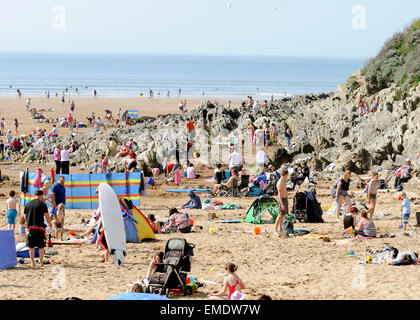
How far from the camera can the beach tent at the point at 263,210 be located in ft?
50.2

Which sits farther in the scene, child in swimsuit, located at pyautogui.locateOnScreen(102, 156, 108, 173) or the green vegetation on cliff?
the green vegetation on cliff

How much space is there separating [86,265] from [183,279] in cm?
237

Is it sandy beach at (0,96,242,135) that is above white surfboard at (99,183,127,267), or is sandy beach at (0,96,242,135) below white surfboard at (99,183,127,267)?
above

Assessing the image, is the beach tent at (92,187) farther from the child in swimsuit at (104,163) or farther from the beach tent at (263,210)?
the child in swimsuit at (104,163)

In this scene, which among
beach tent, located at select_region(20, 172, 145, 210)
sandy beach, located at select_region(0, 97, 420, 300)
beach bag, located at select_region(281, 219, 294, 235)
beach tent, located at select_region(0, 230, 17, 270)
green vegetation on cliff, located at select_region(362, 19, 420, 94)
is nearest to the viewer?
sandy beach, located at select_region(0, 97, 420, 300)

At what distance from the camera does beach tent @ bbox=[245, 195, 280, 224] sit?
15312 millimetres

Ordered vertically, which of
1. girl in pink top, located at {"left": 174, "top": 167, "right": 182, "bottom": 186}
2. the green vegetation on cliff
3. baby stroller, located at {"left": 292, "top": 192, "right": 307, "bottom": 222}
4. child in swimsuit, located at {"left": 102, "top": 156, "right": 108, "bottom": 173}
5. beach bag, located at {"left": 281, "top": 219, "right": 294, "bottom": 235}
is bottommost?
beach bag, located at {"left": 281, "top": 219, "right": 294, "bottom": 235}

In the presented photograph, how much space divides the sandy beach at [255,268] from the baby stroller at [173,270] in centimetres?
21

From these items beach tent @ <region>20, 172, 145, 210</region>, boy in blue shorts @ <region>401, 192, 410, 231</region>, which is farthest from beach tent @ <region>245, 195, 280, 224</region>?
beach tent @ <region>20, 172, 145, 210</region>

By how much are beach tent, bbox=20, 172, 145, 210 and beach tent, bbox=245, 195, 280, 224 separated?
11.2 ft

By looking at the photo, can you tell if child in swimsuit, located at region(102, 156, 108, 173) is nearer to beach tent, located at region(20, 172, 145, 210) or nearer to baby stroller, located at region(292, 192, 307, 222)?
beach tent, located at region(20, 172, 145, 210)

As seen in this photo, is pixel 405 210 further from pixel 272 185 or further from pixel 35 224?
pixel 35 224

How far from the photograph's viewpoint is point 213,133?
2791 centimetres
